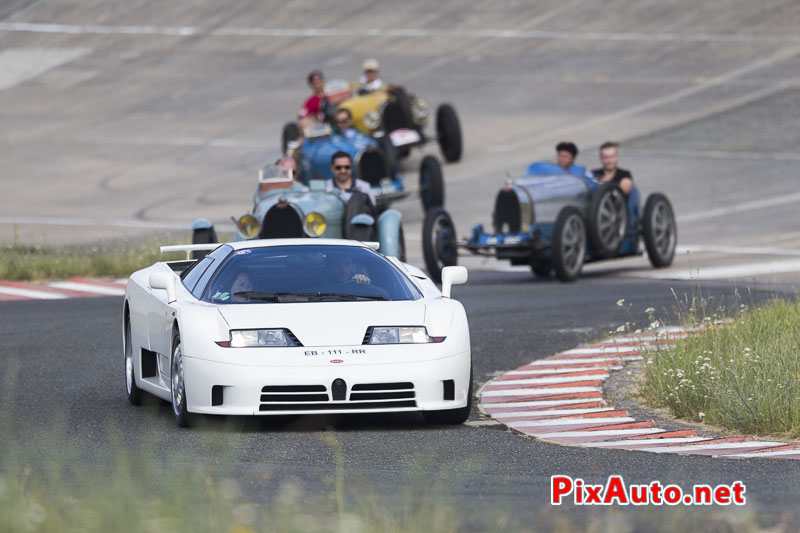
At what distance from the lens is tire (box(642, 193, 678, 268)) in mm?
21422

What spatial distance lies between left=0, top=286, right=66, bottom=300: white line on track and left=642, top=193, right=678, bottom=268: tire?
762 cm

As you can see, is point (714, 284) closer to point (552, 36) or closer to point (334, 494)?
point (334, 494)

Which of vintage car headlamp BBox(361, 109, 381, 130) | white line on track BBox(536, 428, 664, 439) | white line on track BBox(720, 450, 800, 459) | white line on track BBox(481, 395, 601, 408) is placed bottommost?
white line on track BBox(481, 395, 601, 408)

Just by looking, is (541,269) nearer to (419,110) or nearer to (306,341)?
(419,110)

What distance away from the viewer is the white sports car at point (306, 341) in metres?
9.78

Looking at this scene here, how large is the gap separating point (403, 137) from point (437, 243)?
31.2 feet

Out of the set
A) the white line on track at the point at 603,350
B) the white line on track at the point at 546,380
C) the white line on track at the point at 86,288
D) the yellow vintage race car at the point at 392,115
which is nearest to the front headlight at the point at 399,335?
the white line on track at the point at 546,380

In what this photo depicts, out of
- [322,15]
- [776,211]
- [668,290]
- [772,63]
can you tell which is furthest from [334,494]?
[322,15]

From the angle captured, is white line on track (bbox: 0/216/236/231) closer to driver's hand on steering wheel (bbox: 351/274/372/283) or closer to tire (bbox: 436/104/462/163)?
tire (bbox: 436/104/462/163)

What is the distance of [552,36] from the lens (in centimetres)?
4594

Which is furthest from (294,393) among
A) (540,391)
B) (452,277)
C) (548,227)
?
(548,227)

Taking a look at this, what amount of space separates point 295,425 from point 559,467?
226cm

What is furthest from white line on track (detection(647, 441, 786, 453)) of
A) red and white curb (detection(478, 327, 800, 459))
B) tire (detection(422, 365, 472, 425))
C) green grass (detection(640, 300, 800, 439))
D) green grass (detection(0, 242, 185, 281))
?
green grass (detection(0, 242, 185, 281))

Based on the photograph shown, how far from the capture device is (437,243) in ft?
66.6
